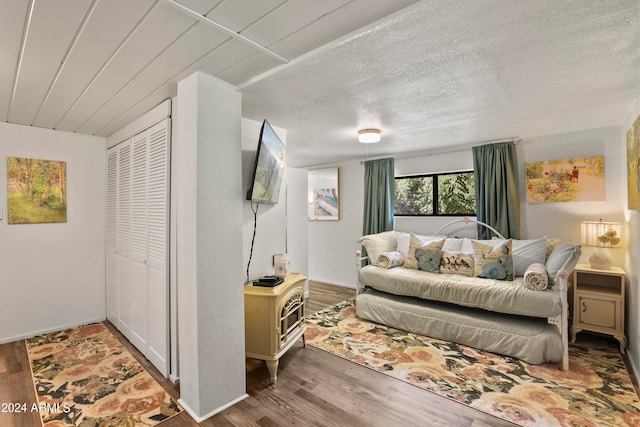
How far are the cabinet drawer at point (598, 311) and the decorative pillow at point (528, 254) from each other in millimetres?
501

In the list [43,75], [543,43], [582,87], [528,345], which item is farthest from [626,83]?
[43,75]

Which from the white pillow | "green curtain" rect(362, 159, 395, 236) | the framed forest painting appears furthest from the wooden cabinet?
the framed forest painting

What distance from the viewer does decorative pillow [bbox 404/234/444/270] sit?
363cm

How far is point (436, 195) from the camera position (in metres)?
4.36

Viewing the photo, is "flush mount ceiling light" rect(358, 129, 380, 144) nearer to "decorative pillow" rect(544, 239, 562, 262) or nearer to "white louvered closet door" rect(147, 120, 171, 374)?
"white louvered closet door" rect(147, 120, 171, 374)

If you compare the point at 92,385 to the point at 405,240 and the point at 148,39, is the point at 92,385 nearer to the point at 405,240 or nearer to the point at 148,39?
the point at 148,39

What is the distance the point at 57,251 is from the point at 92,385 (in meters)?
A: 1.88

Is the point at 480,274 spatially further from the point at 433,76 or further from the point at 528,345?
the point at 433,76

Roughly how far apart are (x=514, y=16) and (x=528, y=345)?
266 cm

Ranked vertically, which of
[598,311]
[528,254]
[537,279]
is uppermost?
[528,254]

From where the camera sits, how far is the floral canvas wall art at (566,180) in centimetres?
321

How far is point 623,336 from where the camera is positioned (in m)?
2.72

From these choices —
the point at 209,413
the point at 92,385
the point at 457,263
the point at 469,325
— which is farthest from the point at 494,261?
the point at 92,385

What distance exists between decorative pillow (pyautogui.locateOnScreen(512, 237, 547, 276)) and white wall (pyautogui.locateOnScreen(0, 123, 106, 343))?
5032 mm
